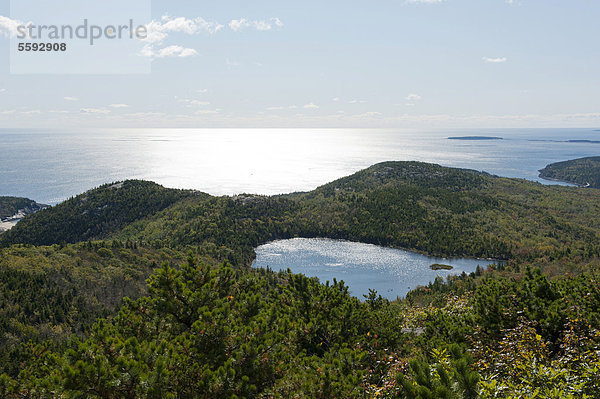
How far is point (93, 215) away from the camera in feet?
396

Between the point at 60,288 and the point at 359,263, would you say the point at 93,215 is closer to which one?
the point at 60,288

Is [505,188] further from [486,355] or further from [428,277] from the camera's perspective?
[486,355]

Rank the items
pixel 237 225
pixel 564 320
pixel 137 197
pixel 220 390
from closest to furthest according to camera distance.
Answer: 1. pixel 220 390
2. pixel 564 320
3. pixel 237 225
4. pixel 137 197

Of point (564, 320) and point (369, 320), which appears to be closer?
point (564, 320)

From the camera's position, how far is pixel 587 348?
12055 millimetres

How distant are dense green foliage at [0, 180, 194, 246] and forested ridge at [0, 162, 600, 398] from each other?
4.00 meters

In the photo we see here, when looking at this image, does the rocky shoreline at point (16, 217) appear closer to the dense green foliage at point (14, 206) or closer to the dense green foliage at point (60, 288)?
the dense green foliage at point (14, 206)

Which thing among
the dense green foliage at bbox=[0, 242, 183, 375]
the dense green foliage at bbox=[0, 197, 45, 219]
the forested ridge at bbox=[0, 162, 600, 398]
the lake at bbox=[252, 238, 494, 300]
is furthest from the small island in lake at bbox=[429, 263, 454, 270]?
the dense green foliage at bbox=[0, 197, 45, 219]

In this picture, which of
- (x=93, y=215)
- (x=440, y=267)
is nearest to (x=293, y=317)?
(x=440, y=267)

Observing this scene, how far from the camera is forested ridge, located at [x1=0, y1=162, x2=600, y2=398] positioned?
10.4 metres

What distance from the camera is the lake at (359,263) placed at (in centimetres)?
6556

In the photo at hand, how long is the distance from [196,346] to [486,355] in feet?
36.7

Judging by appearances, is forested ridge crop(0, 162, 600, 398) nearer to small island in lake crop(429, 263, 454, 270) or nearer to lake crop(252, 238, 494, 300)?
lake crop(252, 238, 494, 300)

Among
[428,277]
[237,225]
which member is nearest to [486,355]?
[428,277]
